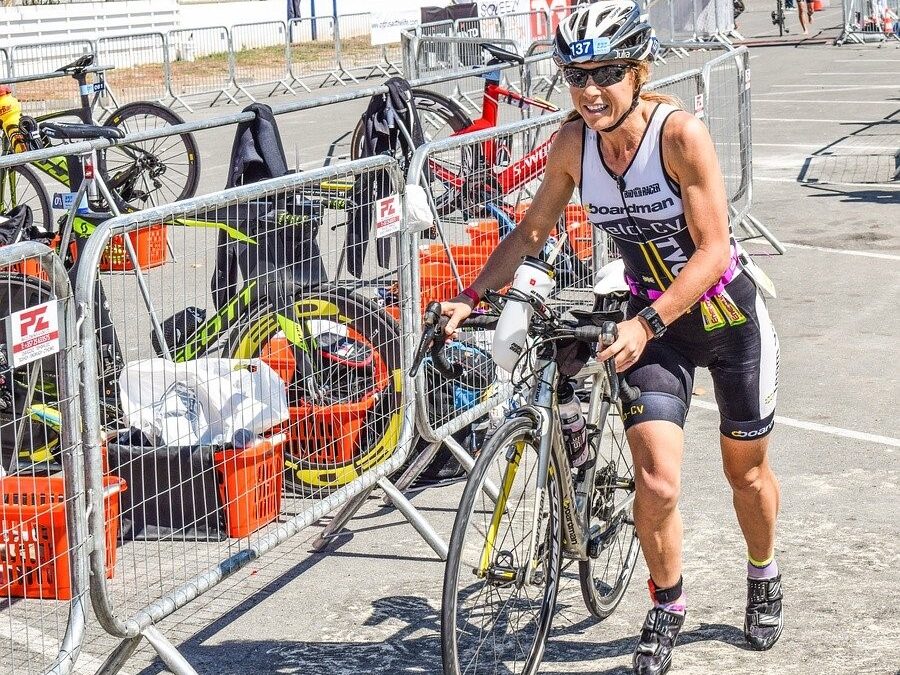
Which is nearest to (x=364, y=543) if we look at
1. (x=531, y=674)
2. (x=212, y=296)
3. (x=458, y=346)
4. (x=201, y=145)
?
(x=458, y=346)

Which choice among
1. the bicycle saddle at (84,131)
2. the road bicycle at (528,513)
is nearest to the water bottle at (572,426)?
the road bicycle at (528,513)

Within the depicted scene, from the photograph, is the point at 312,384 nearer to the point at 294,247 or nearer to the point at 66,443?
the point at 294,247

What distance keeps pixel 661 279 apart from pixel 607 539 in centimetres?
95

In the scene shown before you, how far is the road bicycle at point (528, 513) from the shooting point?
3.73m

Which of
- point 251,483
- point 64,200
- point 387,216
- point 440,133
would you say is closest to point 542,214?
point 387,216

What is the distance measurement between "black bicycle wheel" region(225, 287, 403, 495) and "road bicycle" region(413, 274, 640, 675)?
770 millimetres

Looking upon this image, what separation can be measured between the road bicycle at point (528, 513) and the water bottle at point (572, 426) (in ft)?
A: 0.20

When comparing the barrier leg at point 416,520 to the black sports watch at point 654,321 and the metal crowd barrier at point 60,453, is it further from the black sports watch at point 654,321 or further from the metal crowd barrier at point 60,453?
the black sports watch at point 654,321

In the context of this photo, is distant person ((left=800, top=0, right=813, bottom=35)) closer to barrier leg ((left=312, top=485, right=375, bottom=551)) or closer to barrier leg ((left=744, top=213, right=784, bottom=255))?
barrier leg ((left=744, top=213, right=784, bottom=255))

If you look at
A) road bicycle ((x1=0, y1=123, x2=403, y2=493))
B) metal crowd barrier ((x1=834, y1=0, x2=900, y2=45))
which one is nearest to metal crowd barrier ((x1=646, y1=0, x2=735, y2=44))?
metal crowd barrier ((x1=834, y1=0, x2=900, y2=45))

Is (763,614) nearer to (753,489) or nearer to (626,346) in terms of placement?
(753,489)

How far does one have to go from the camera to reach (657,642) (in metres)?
4.22

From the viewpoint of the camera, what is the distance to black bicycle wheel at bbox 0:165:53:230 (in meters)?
9.79

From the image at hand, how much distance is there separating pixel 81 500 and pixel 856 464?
388 centimetres
